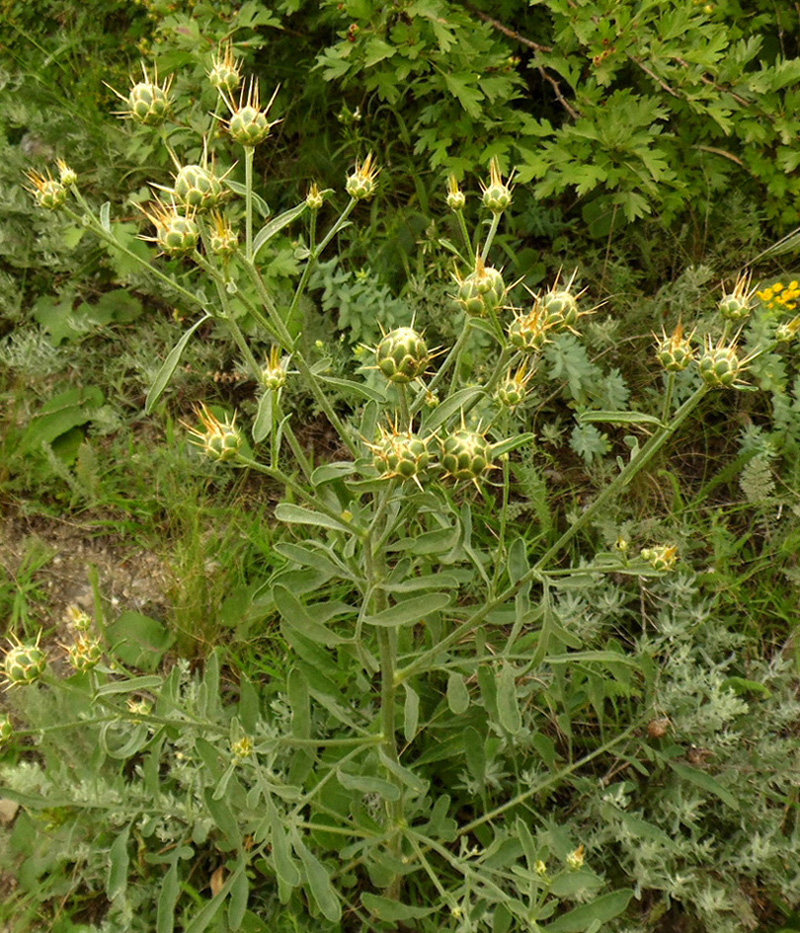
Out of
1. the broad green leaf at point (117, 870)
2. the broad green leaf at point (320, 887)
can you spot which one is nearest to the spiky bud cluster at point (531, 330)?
the broad green leaf at point (320, 887)

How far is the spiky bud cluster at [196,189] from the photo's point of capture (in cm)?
173

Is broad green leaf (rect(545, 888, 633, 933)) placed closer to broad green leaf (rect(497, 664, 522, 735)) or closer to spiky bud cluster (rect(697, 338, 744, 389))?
broad green leaf (rect(497, 664, 522, 735))

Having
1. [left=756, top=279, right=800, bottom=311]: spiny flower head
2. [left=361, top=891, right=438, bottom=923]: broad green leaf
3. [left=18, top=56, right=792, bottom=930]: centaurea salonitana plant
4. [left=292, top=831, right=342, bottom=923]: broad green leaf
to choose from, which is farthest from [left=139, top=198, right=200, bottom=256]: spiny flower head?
[left=756, top=279, right=800, bottom=311]: spiny flower head

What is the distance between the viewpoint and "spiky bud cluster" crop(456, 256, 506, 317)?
5.85 ft

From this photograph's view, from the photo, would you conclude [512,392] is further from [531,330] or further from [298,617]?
[298,617]

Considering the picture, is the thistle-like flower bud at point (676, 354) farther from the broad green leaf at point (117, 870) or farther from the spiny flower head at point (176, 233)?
the broad green leaf at point (117, 870)

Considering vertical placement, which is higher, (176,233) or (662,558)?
(176,233)

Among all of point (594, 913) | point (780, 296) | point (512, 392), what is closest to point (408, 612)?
point (512, 392)

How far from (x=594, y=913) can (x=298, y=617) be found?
3.77ft

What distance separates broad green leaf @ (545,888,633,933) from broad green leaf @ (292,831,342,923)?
1.93 feet

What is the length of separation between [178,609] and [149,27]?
3223 mm

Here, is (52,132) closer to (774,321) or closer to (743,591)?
(774,321)

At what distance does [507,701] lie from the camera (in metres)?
1.99

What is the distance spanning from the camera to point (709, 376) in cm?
179
